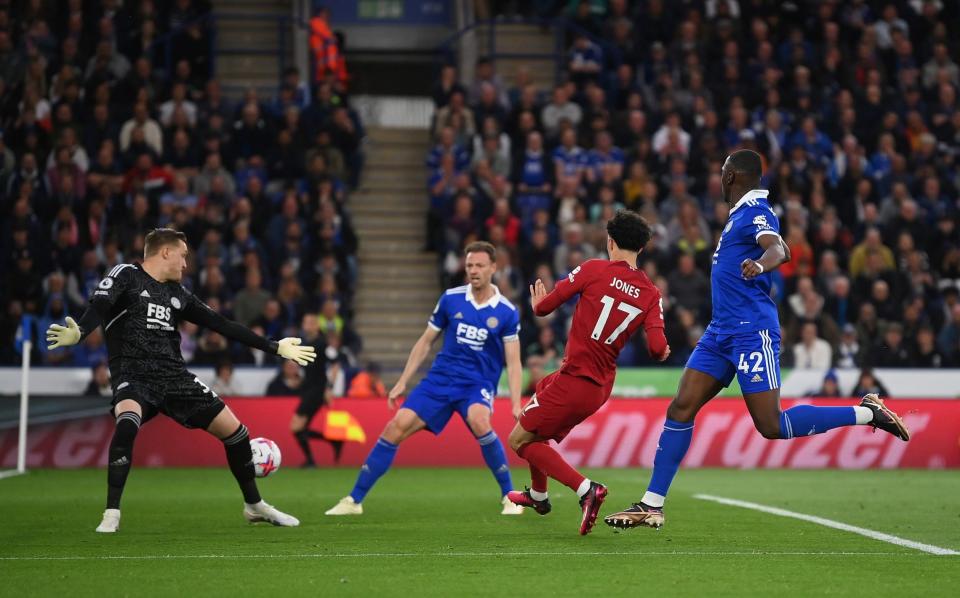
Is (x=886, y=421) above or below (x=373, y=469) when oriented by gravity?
above

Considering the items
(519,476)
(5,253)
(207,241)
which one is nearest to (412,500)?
(519,476)

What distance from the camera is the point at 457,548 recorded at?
9141 millimetres

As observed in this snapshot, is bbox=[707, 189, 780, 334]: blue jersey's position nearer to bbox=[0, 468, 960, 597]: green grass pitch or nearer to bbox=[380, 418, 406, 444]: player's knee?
bbox=[0, 468, 960, 597]: green grass pitch

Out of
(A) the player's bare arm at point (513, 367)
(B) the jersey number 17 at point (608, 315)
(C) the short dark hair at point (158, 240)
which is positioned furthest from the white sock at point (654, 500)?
(C) the short dark hair at point (158, 240)

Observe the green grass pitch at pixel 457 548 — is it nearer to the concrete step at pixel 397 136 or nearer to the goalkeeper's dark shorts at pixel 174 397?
the goalkeeper's dark shorts at pixel 174 397

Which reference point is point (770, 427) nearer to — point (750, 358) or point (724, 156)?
point (750, 358)

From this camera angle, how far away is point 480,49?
2697cm

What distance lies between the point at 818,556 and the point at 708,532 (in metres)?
1.57

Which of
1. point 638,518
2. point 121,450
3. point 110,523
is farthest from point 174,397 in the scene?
point 638,518

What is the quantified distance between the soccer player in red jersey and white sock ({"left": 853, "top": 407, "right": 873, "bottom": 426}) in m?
1.28

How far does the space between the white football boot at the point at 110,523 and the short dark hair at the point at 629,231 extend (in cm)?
385

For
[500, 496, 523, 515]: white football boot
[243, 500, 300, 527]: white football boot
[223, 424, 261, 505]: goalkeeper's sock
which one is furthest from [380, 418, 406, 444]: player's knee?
[223, 424, 261, 505]: goalkeeper's sock

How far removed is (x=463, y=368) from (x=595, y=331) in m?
2.63

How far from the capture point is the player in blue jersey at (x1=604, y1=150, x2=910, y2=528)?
9.02 metres
